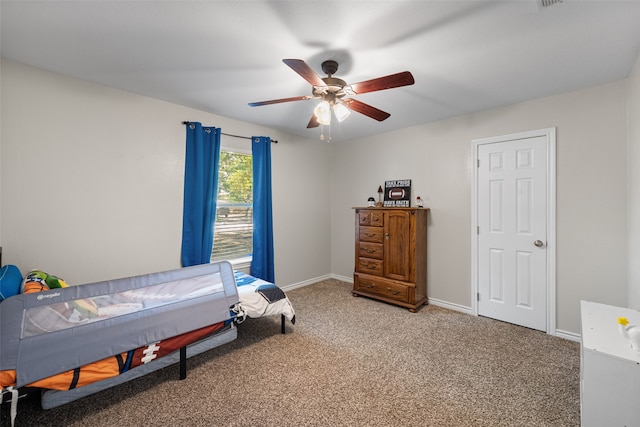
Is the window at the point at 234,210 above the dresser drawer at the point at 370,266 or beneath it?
above

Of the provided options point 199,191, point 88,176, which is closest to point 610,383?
point 199,191

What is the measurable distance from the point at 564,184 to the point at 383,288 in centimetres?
226

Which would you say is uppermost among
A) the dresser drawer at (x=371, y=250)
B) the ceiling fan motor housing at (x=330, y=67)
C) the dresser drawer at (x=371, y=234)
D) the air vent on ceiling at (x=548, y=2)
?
the ceiling fan motor housing at (x=330, y=67)

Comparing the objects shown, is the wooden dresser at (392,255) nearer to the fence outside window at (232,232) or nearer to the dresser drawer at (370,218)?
the dresser drawer at (370,218)

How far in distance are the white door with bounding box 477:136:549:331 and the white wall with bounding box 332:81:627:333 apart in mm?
132

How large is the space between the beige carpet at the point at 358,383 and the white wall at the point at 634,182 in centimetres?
79

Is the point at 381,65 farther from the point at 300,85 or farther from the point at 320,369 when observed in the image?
the point at 320,369

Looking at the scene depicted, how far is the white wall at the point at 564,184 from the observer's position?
95.3 inches

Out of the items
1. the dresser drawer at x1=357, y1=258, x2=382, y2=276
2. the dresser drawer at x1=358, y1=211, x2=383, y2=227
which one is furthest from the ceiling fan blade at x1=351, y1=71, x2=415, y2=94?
the dresser drawer at x1=357, y1=258, x2=382, y2=276

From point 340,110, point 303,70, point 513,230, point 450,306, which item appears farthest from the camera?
point 450,306

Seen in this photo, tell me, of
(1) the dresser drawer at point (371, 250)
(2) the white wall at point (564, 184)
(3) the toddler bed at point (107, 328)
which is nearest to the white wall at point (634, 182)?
(2) the white wall at point (564, 184)

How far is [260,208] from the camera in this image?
143 inches

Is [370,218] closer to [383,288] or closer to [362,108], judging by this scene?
[383,288]

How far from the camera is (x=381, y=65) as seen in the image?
2.11 metres
